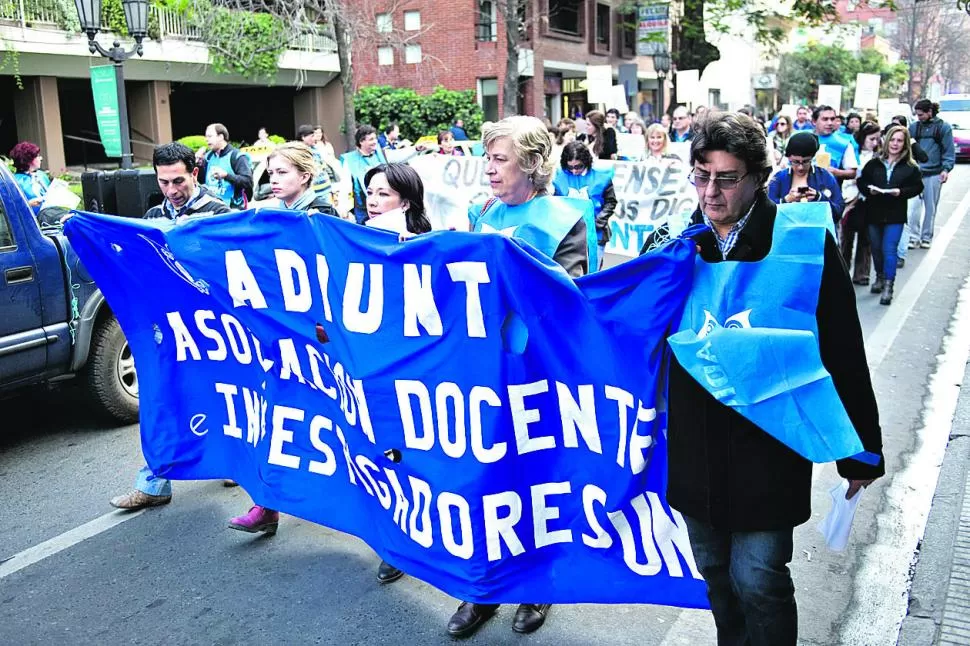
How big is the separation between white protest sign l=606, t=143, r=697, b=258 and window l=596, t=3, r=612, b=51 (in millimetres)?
33791

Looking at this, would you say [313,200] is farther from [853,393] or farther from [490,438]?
[853,393]

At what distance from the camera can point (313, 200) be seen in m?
4.64

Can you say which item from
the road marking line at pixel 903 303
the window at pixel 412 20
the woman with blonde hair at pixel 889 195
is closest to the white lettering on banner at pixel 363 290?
the road marking line at pixel 903 303

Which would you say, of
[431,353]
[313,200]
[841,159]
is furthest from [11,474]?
[841,159]

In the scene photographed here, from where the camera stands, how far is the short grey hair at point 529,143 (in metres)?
3.84

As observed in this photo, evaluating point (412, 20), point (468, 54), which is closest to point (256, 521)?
point (468, 54)

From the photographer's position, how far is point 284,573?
418 cm

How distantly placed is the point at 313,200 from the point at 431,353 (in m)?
1.55

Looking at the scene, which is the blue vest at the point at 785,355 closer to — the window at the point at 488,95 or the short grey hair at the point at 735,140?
the short grey hair at the point at 735,140

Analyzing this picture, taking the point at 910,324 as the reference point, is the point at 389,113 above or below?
above

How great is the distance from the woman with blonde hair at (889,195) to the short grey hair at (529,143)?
268 inches

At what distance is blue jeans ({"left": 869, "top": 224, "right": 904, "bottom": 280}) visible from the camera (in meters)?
9.73

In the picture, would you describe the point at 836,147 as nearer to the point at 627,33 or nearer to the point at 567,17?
the point at 567,17

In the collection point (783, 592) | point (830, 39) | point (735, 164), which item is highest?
point (830, 39)
